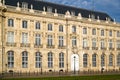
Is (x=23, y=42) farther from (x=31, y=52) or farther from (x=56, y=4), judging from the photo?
(x=56, y=4)

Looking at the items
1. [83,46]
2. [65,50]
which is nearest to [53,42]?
[65,50]

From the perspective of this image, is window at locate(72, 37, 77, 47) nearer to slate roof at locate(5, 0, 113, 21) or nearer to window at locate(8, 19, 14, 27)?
slate roof at locate(5, 0, 113, 21)

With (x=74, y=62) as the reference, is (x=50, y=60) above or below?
above

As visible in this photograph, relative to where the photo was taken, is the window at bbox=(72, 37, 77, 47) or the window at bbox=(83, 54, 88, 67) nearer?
the window at bbox=(72, 37, 77, 47)

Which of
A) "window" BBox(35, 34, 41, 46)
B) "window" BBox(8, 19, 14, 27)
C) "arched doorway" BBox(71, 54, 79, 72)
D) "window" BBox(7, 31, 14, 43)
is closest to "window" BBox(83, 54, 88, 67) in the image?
"arched doorway" BBox(71, 54, 79, 72)

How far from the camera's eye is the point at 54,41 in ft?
299

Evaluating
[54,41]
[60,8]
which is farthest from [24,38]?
[60,8]

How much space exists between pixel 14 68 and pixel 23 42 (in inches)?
301

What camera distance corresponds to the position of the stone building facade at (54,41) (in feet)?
264

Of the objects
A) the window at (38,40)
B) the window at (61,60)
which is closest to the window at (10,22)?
the window at (38,40)

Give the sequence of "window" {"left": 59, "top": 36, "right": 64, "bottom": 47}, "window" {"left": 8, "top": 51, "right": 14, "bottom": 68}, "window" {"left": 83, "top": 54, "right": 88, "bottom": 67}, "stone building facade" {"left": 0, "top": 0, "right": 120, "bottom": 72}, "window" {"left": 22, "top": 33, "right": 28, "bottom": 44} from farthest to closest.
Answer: "window" {"left": 83, "top": 54, "right": 88, "bottom": 67}, "window" {"left": 59, "top": 36, "right": 64, "bottom": 47}, "window" {"left": 22, "top": 33, "right": 28, "bottom": 44}, "stone building facade" {"left": 0, "top": 0, "right": 120, "bottom": 72}, "window" {"left": 8, "top": 51, "right": 14, "bottom": 68}

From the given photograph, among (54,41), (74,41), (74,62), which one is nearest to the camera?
(54,41)

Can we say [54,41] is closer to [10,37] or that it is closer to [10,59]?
[10,37]

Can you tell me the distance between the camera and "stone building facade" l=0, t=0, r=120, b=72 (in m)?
80.4
